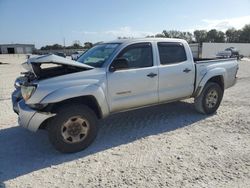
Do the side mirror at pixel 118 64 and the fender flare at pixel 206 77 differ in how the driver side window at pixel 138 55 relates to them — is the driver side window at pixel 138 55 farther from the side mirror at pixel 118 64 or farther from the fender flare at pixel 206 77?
the fender flare at pixel 206 77

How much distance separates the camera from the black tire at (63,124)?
4242 millimetres

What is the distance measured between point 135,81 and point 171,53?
1.34 m

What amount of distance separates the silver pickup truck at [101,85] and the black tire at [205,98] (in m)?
0.02

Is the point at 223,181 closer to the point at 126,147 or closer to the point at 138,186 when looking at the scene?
the point at 138,186

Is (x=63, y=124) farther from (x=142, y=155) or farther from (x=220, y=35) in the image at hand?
(x=220, y=35)

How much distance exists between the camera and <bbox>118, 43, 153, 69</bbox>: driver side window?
202 inches

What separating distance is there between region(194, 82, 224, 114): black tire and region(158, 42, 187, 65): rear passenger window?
102 cm

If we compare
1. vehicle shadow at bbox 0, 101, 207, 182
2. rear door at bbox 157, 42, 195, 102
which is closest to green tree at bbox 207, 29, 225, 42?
vehicle shadow at bbox 0, 101, 207, 182

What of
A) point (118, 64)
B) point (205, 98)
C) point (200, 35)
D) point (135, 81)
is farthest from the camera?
point (200, 35)

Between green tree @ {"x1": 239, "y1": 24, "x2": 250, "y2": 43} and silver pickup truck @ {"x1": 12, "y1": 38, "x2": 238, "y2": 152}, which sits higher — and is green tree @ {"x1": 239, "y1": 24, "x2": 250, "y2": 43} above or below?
above

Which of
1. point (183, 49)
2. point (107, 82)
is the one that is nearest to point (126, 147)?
point (107, 82)

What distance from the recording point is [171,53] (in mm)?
5875

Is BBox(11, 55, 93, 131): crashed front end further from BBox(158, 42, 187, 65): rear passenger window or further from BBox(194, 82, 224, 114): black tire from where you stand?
BBox(194, 82, 224, 114): black tire

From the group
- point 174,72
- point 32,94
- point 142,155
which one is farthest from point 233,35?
point 32,94
